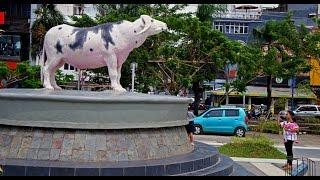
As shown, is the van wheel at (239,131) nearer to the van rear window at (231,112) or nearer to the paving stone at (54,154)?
the van rear window at (231,112)

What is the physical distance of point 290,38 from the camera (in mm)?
28594

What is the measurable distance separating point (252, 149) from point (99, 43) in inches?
246

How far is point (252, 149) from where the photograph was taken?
15.0 m

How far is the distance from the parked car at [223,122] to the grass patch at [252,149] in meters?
6.93

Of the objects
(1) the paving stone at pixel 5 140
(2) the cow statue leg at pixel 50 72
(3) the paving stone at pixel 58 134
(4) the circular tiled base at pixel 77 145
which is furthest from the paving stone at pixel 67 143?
(2) the cow statue leg at pixel 50 72

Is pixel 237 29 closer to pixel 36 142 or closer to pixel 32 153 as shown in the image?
pixel 36 142

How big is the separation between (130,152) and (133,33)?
112 inches

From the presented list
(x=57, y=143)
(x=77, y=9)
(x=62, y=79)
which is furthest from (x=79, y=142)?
(x=77, y=9)

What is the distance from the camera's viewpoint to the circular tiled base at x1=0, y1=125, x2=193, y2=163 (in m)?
9.57

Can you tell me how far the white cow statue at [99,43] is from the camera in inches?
440

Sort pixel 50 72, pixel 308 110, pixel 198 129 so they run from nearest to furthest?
pixel 50 72
pixel 198 129
pixel 308 110

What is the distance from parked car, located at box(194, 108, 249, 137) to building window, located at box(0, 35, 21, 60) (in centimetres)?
1811

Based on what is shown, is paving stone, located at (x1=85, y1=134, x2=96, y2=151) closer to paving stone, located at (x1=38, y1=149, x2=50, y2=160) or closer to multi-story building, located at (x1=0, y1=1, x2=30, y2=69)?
paving stone, located at (x1=38, y1=149, x2=50, y2=160)
